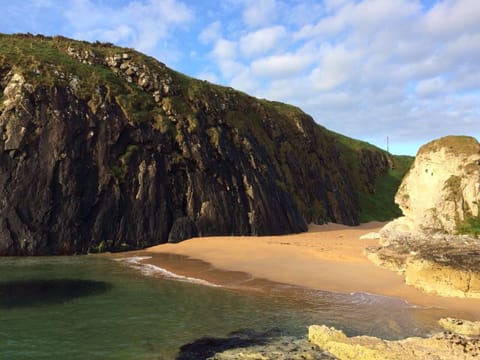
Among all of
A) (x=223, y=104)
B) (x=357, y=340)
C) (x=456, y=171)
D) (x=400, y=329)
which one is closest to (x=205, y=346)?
(x=357, y=340)

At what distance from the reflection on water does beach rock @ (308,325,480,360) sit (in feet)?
34.5

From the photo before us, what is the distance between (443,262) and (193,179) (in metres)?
22.8

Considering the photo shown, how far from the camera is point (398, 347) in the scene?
1041 centimetres

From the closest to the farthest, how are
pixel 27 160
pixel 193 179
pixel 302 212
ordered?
pixel 27 160 < pixel 193 179 < pixel 302 212

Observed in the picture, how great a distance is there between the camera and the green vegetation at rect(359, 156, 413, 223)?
215 feet

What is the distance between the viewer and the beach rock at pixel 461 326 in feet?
41.8

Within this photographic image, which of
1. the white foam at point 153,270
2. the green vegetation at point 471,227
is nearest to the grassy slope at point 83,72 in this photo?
the white foam at point 153,270

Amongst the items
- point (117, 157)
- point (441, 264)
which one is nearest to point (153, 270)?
point (117, 157)

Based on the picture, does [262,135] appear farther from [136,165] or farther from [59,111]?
[59,111]

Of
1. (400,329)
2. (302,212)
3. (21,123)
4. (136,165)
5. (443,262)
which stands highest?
(21,123)

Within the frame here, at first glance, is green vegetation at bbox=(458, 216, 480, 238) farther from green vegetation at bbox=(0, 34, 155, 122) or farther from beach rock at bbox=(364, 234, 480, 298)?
green vegetation at bbox=(0, 34, 155, 122)

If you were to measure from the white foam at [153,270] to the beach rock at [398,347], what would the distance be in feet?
31.2

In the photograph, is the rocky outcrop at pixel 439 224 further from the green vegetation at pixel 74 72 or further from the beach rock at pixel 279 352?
the green vegetation at pixel 74 72

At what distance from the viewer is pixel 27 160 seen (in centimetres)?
3020
